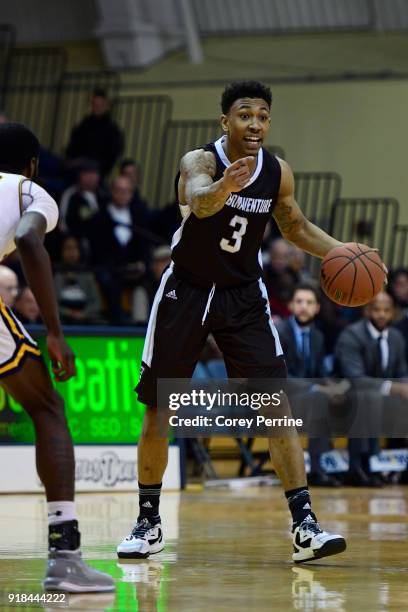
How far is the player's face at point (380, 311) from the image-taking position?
12.7m

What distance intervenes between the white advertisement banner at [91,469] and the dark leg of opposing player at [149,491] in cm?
426

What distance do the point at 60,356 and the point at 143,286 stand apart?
967 cm

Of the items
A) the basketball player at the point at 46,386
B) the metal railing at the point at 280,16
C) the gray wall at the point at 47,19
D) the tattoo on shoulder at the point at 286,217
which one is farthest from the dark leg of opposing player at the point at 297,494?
the gray wall at the point at 47,19

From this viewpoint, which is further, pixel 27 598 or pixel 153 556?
pixel 153 556

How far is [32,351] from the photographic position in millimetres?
5305

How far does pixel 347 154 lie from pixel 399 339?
220 inches

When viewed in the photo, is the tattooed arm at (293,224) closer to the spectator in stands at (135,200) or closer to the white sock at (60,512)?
the white sock at (60,512)

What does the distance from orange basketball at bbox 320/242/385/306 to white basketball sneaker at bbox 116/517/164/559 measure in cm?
144

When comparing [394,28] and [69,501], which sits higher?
[394,28]

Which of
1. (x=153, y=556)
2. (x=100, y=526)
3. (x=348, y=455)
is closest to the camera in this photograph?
(x=153, y=556)

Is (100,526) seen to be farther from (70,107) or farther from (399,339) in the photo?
(70,107)

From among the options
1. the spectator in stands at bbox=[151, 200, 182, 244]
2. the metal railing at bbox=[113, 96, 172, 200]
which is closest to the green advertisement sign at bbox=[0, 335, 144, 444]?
the spectator in stands at bbox=[151, 200, 182, 244]

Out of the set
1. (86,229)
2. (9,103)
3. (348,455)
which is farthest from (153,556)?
(9,103)

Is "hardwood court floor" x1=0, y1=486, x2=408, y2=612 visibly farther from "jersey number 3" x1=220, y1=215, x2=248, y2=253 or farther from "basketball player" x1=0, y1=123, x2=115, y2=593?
"jersey number 3" x1=220, y1=215, x2=248, y2=253
